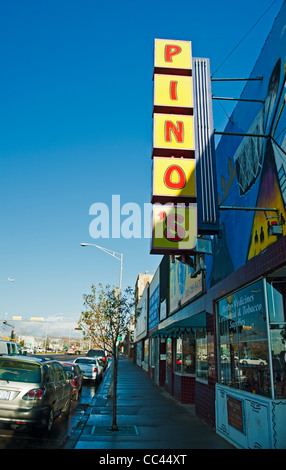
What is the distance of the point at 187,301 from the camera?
13375 mm

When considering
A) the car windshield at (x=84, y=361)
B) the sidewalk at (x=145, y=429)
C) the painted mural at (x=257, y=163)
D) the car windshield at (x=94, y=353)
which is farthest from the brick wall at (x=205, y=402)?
the car windshield at (x=94, y=353)


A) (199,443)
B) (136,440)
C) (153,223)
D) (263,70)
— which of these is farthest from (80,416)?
(263,70)

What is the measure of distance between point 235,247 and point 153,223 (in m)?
2.05

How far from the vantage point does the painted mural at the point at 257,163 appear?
6.25m

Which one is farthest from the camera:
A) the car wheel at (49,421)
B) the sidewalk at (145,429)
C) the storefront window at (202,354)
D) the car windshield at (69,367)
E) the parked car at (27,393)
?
the car windshield at (69,367)

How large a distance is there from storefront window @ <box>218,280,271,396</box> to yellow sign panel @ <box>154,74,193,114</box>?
464 centimetres

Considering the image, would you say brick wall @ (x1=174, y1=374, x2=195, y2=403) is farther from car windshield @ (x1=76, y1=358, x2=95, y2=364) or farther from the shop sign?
car windshield @ (x1=76, y1=358, x2=95, y2=364)

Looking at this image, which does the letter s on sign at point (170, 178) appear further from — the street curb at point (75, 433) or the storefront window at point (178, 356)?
the storefront window at point (178, 356)

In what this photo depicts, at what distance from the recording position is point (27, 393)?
7.24 m

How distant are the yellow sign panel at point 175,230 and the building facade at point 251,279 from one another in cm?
81

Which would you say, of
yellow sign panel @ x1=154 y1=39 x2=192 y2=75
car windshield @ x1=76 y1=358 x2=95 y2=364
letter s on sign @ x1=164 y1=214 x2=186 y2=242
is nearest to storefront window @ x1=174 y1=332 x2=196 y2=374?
letter s on sign @ x1=164 y1=214 x2=186 y2=242

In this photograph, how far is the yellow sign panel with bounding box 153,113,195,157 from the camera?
27.1 ft

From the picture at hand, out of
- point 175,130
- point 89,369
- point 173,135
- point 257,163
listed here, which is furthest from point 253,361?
point 89,369
